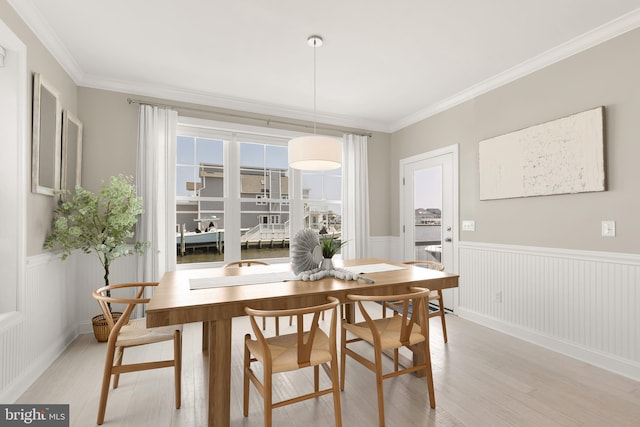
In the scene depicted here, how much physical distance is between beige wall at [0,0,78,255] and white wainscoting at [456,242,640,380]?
13.7ft

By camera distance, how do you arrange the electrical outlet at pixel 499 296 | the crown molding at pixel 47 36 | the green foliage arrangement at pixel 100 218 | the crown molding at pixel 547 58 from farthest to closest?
1. the electrical outlet at pixel 499 296
2. the green foliage arrangement at pixel 100 218
3. the crown molding at pixel 547 58
4. the crown molding at pixel 47 36

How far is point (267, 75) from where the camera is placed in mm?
3381

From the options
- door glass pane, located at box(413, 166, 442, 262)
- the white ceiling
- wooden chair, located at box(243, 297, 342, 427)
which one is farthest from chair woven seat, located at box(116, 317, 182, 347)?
door glass pane, located at box(413, 166, 442, 262)

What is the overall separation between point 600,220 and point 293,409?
276 centimetres

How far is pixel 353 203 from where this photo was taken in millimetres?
4699

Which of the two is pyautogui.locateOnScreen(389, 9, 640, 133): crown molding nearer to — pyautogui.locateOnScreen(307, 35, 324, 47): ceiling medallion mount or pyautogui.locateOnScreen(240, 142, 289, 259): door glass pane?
pyautogui.locateOnScreen(307, 35, 324, 47): ceiling medallion mount

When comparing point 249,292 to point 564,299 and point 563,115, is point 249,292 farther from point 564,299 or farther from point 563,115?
point 563,115

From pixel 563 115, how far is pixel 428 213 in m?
1.92

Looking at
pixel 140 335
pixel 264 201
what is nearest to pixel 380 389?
pixel 140 335

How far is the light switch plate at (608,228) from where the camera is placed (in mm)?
2531

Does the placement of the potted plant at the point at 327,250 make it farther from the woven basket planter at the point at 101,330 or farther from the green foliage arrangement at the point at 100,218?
the woven basket planter at the point at 101,330

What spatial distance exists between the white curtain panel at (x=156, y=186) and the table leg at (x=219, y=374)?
2116 mm

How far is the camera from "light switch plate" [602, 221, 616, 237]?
253 centimetres

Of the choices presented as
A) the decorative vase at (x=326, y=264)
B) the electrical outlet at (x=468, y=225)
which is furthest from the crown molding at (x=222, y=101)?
the decorative vase at (x=326, y=264)
